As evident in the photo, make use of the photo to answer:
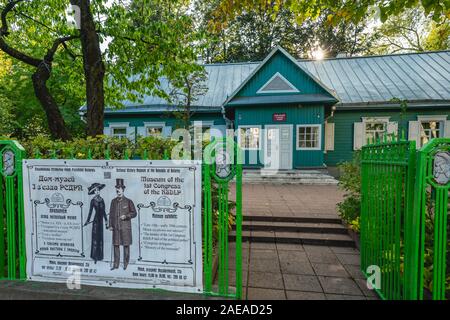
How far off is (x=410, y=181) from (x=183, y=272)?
240cm

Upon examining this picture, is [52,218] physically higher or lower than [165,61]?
lower

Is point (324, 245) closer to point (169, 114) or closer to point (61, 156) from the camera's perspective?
point (61, 156)

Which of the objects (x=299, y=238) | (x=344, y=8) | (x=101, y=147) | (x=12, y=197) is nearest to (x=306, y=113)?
(x=344, y=8)

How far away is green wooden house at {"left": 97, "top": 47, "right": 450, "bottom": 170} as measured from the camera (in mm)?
12258

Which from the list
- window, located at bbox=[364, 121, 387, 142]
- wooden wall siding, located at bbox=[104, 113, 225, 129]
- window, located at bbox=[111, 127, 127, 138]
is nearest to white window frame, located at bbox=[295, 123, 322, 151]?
window, located at bbox=[364, 121, 387, 142]

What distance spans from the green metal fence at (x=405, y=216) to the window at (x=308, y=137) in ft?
29.5

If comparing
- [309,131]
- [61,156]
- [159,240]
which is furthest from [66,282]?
[309,131]

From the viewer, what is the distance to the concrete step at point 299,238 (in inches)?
182

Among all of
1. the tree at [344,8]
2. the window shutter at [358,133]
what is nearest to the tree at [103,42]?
the tree at [344,8]

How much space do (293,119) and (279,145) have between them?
4.62 feet

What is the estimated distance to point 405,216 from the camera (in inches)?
96.5

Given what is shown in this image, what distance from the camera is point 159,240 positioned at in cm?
270

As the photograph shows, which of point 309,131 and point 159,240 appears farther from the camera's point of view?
point 309,131

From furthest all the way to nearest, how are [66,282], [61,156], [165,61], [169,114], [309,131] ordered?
[169,114] < [309,131] < [165,61] < [61,156] < [66,282]
